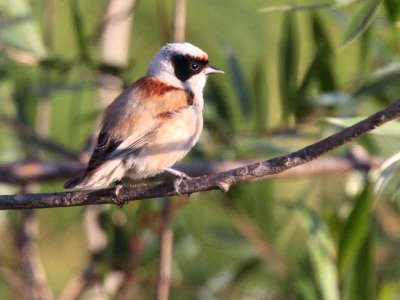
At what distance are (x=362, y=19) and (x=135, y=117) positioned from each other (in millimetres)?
667

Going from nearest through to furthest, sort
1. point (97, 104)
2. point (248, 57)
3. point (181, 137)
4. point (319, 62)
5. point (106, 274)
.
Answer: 1. point (181, 137)
2. point (319, 62)
3. point (106, 274)
4. point (97, 104)
5. point (248, 57)

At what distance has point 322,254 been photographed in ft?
8.98

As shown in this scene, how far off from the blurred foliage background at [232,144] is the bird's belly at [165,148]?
Answer: 0.41m

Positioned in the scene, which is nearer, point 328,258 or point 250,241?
point 328,258

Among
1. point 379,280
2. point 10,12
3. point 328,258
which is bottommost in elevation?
point 379,280

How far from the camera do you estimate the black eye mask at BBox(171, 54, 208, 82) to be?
2.96m

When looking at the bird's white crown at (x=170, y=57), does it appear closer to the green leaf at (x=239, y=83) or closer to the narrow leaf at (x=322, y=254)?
the green leaf at (x=239, y=83)

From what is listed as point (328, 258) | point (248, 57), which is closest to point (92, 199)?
point (328, 258)

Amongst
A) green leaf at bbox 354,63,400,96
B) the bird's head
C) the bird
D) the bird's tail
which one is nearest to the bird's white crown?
the bird's head

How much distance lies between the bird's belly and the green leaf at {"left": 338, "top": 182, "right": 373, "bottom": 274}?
1.48 feet

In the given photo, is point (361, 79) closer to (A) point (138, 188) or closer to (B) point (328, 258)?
(B) point (328, 258)

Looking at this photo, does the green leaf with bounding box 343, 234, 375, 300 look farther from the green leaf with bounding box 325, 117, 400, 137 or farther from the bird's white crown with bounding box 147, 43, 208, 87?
the bird's white crown with bounding box 147, 43, 208, 87

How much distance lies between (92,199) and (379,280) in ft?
5.13

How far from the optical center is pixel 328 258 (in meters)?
2.76
